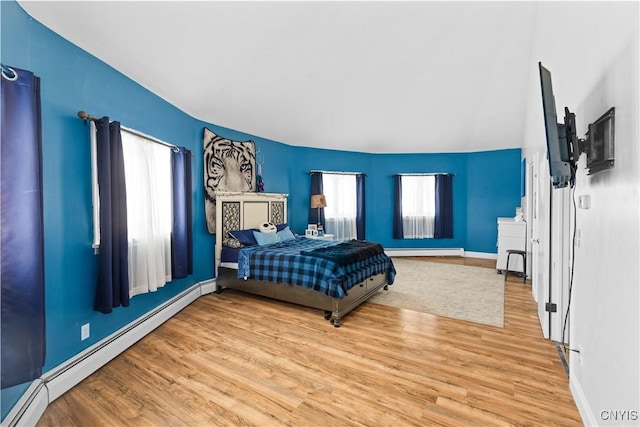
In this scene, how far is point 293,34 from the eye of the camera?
3.36 m

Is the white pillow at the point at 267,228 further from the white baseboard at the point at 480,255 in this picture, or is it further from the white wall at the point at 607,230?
the white baseboard at the point at 480,255

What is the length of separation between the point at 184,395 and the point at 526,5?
4.98 meters

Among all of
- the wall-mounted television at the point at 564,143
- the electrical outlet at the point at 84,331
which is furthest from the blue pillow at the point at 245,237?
the wall-mounted television at the point at 564,143

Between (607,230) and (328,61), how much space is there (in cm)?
354

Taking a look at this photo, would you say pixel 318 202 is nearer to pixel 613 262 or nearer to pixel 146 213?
pixel 146 213

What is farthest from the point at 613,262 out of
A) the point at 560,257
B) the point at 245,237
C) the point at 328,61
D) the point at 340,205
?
the point at 340,205

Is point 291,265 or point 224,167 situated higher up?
point 224,167

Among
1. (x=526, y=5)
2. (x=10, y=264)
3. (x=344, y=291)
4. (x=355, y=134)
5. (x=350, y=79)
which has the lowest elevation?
(x=344, y=291)

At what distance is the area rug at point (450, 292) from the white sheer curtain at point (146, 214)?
2.56 m

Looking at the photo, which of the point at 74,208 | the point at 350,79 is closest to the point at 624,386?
the point at 74,208

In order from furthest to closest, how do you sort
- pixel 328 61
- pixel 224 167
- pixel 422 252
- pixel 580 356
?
pixel 422 252 < pixel 224 167 < pixel 328 61 < pixel 580 356

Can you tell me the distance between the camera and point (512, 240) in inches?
196

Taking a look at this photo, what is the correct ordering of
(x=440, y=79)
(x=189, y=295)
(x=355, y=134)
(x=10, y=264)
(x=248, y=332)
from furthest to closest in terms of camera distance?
(x=355, y=134), (x=440, y=79), (x=189, y=295), (x=248, y=332), (x=10, y=264)

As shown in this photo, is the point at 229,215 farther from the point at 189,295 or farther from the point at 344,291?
the point at 344,291
